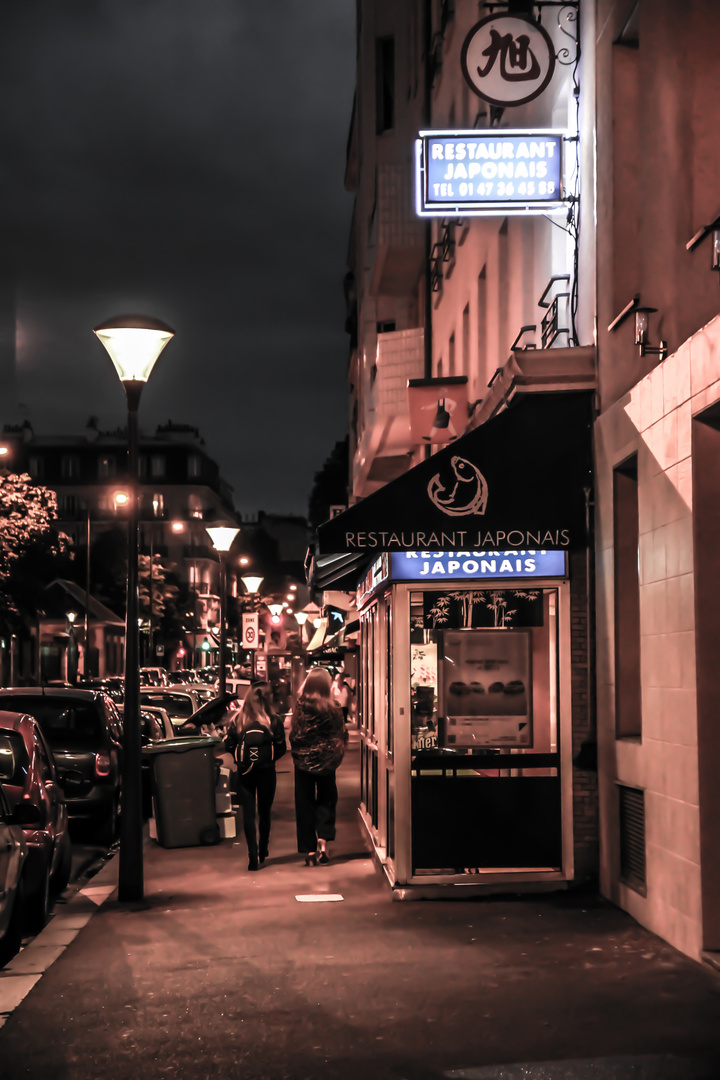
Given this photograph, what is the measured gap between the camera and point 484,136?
11.9 m

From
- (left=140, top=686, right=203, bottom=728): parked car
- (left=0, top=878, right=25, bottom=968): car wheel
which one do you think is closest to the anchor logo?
(left=0, top=878, right=25, bottom=968): car wheel

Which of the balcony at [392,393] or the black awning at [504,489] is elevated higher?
the balcony at [392,393]

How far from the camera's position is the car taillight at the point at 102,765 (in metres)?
16.0

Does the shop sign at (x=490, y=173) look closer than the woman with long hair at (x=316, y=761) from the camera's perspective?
Yes

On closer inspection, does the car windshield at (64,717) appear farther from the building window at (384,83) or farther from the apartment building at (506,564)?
the building window at (384,83)

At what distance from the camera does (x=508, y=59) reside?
1213 cm

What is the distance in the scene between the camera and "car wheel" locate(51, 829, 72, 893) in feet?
38.3

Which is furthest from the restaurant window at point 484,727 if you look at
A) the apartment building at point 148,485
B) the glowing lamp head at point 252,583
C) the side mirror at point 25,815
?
the apartment building at point 148,485

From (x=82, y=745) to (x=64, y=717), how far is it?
1.42 feet

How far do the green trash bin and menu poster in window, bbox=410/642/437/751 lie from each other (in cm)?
410

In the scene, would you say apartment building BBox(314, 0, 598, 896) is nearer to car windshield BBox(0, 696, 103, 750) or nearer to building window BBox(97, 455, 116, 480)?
car windshield BBox(0, 696, 103, 750)

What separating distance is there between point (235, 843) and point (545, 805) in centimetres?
527

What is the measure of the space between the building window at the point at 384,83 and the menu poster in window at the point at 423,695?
23.4 metres

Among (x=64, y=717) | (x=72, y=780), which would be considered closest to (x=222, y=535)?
(x=64, y=717)
